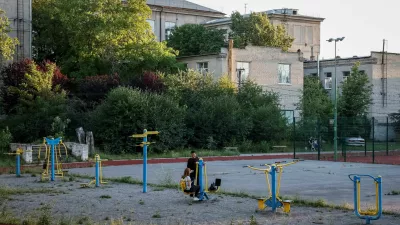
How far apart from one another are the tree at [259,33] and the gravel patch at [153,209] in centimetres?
5662

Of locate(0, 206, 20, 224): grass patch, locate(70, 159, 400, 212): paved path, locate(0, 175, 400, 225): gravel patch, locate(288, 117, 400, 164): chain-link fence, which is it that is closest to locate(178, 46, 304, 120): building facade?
locate(288, 117, 400, 164): chain-link fence

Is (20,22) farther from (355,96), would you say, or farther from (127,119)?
(355,96)

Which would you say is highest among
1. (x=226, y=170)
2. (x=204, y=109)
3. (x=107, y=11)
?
(x=107, y=11)

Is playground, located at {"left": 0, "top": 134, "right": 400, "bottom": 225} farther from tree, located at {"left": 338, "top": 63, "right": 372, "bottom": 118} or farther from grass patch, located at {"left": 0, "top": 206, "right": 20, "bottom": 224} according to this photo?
tree, located at {"left": 338, "top": 63, "right": 372, "bottom": 118}

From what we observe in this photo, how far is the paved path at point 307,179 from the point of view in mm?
21672

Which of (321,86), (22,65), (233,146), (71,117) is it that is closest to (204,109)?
(233,146)

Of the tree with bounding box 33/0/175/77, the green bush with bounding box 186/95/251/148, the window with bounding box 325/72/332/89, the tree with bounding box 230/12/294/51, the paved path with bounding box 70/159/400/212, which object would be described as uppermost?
the tree with bounding box 230/12/294/51

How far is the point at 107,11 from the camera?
54688 millimetres

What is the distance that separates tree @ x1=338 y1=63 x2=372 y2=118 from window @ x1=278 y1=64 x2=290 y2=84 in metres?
5.93

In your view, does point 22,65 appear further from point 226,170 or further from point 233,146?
point 226,170

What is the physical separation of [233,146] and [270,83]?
59.3 feet

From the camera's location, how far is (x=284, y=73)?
221 ft

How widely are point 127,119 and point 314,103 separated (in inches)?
912

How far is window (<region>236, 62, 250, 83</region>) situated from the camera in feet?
207
